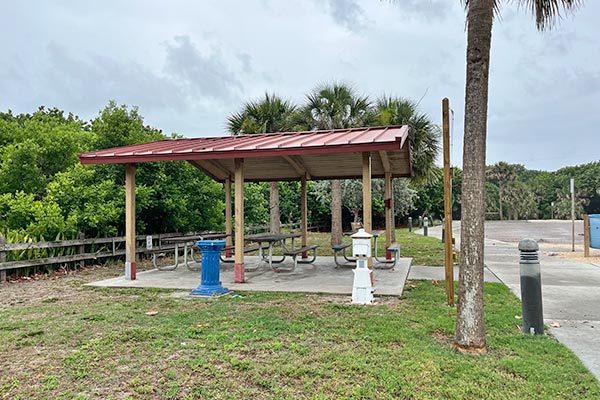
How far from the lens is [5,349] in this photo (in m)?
4.20

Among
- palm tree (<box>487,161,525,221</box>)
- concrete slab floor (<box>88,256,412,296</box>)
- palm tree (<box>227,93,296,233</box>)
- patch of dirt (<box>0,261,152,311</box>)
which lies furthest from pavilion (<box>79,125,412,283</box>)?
palm tree (<box>487,161,525,221</box>)

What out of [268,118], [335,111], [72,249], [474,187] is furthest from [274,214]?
[474,187]

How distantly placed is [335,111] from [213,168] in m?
6.58

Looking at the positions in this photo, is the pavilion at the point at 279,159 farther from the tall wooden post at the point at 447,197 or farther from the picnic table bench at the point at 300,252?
the picnic table bench at the point at 300,252

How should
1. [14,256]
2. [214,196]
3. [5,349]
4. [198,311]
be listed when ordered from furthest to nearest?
[214,196] → [14,256] → [198,311] → [5,349]

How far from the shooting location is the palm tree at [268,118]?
1653 centimetres

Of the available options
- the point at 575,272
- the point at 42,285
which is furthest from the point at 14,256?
the point at 575,272

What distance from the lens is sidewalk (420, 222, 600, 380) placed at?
4.29 meters

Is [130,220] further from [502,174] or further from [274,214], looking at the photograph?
[502,174]

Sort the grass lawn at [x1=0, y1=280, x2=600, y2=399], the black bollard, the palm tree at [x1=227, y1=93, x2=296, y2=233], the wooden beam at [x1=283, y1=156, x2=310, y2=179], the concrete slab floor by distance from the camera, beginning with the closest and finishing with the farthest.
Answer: the grass lawn at [x1=0, y1=280, x2=600, y2=399], the black bollard, the concrete slab floor, the wooden beam at [x1=283, y1=156, x2=310, y2=179], the palm tree at [x1=227, y1=93, x2=296, y2=233]

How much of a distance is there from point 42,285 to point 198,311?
14.0 ft

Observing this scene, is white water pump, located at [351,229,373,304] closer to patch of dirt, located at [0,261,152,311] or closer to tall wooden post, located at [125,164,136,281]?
patch of dirt, located at [0,261,152,311]

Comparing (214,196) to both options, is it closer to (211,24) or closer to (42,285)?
(211,24)

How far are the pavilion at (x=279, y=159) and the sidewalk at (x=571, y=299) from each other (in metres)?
2.90
